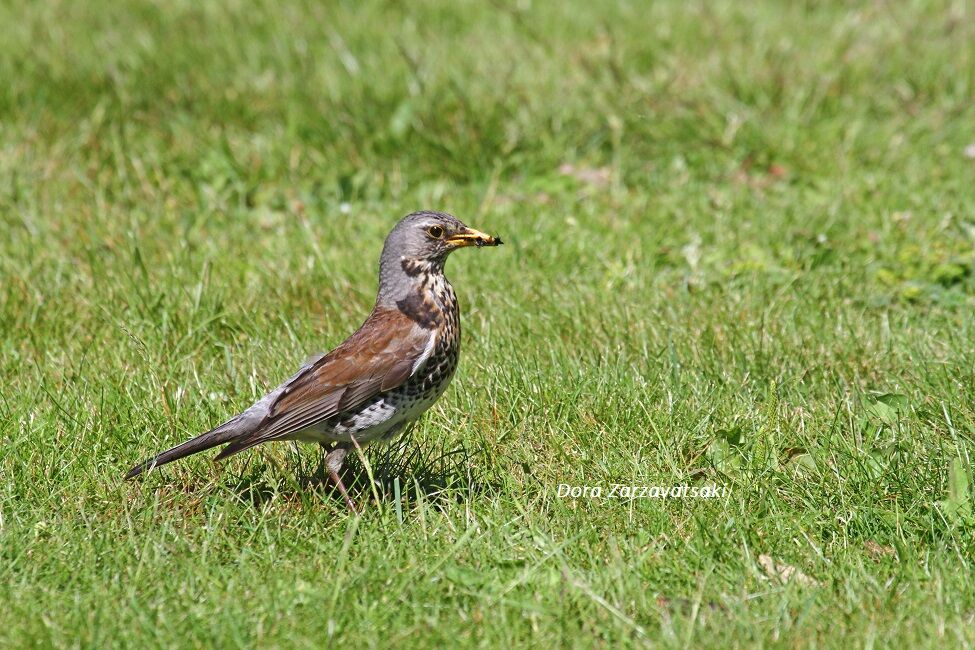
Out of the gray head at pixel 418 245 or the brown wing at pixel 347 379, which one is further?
the gray head at pixel 418 245

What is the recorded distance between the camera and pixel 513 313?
6.10 m

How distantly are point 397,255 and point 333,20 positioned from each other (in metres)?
4.91

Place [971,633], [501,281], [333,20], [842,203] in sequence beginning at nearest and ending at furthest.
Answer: [971,633] < [501,281] < [842,203] < [333,20]

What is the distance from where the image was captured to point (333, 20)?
9500 mm

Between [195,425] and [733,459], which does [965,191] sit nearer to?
[733,459]

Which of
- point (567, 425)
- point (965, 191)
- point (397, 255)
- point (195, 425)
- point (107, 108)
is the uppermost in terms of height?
point (107, 108)

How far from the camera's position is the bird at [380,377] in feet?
15.4

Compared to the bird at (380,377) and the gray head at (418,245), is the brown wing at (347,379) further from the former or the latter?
the gray head at (418,245)

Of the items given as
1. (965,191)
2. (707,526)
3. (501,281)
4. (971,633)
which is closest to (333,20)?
(501,281)

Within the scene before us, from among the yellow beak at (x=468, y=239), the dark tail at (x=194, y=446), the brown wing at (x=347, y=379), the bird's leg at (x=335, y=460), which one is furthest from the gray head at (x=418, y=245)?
the dark tail at (x=194, y=446)

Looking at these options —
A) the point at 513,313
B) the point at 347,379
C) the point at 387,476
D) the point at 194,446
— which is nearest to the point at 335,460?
the point at 387,476

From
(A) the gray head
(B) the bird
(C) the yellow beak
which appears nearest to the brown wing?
(B) the bird

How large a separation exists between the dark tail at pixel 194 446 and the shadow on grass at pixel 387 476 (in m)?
0.24

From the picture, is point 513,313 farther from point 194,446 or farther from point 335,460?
point 194,446
